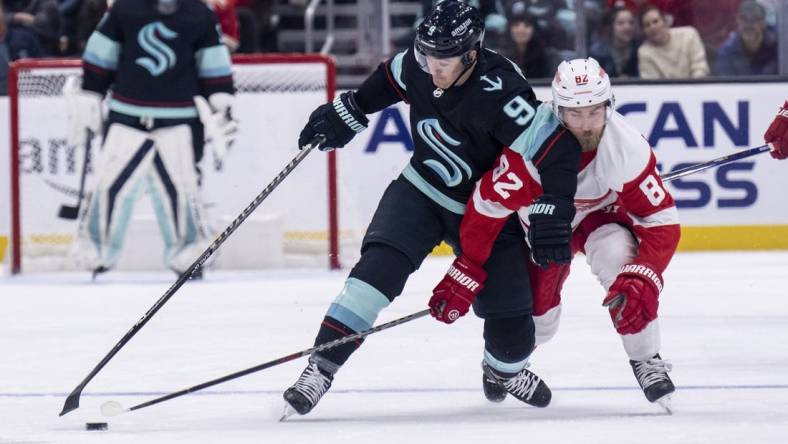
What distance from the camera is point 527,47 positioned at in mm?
→ 7605

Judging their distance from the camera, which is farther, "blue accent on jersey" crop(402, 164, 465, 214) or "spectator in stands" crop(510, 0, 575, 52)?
"spectator in stands" crop(510, 0, 575, 52)

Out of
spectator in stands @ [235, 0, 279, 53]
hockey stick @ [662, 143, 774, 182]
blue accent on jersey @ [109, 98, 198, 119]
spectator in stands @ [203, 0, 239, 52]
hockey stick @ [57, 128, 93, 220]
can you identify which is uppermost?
hockey stick @ [662, 143, 774, 182]

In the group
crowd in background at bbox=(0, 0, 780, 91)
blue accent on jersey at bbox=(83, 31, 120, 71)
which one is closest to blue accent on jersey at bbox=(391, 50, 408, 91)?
blue accent on jersey at bbox=(83, 31, 120, 71)

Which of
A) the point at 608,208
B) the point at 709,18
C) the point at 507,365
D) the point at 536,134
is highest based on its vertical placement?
the point at 536,134

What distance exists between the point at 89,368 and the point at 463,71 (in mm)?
1574

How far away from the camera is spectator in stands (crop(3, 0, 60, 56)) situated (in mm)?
8039

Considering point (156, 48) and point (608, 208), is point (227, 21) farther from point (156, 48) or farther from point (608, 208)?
point (608, 208)

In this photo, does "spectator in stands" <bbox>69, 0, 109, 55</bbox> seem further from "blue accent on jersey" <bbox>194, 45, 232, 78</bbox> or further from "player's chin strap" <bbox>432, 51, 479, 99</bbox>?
"player's chin strap" <bbox>432, 51, 479, 99</bbox>

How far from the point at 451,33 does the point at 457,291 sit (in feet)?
1.89

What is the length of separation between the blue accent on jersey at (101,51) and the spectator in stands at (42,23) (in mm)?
1285

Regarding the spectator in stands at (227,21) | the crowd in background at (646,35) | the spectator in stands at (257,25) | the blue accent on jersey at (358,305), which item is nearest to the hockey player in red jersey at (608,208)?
the blue accent on jersey at (358,305)

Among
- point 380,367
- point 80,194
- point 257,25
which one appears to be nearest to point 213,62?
point 80,194

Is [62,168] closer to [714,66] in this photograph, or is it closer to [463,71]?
[714,66]

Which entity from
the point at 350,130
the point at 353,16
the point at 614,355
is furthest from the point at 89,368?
the point at 353,16
